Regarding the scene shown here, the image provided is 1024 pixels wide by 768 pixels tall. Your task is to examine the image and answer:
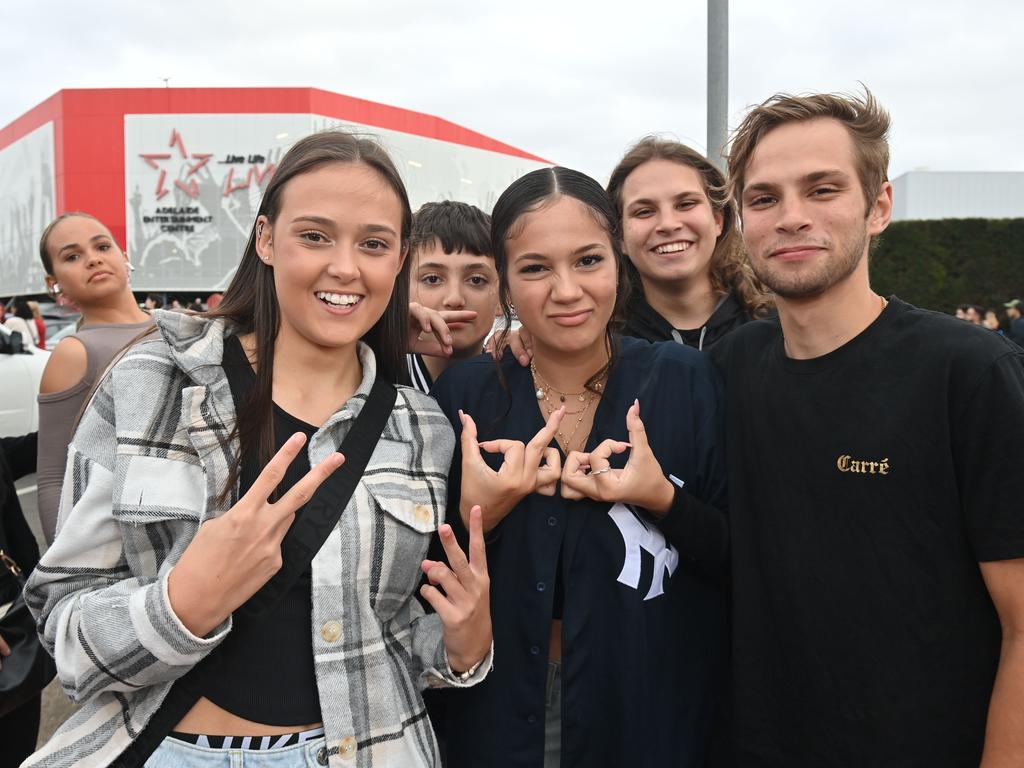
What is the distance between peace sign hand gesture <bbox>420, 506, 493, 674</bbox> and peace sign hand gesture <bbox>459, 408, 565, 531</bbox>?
0.11 metres

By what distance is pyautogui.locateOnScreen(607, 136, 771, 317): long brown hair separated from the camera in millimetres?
3316

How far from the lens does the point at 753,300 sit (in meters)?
3.31

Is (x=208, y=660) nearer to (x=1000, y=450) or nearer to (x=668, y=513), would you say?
(x=668, y=513)

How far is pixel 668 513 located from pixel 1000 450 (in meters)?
0.76

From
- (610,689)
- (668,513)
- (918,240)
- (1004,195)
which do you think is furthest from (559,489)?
(1004,195)

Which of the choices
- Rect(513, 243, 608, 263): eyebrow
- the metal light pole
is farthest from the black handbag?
→ the metal light pole

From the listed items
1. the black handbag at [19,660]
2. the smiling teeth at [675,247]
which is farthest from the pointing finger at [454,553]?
the smiling teeth at [675,247]

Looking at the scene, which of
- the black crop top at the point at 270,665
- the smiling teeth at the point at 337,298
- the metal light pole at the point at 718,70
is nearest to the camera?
the black crop top at the point at 270,665

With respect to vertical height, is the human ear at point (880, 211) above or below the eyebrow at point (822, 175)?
below

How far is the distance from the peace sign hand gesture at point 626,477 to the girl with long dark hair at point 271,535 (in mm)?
308

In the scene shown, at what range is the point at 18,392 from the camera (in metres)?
8.68

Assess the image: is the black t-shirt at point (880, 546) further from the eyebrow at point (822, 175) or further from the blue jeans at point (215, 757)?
the blue jeans at point (215, 757)

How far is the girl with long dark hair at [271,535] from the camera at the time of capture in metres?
1.51

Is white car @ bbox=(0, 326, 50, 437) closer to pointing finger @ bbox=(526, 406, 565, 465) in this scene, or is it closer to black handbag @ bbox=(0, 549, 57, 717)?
black handbag @ bbox=(0, 549, 57, 717)
